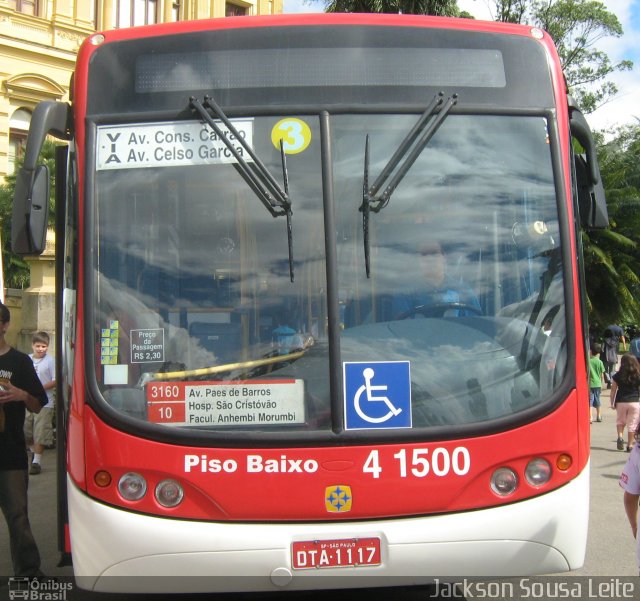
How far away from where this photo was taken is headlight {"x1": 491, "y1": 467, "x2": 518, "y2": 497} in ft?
13.6

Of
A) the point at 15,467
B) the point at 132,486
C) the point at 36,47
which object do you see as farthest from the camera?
the point at 36,47

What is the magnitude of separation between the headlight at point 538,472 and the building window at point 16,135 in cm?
2648

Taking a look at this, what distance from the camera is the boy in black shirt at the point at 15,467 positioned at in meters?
5.70

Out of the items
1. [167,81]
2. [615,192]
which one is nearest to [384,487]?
[167,81]

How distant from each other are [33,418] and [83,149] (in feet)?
23.5

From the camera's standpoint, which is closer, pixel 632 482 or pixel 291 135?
pixel 291 135

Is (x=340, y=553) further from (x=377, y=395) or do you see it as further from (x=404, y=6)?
(x=404, y=6)

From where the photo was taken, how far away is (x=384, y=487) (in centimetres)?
407

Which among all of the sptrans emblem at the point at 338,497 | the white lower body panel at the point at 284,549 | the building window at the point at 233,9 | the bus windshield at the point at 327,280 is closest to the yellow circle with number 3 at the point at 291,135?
the bus windshield at the point at 327,280

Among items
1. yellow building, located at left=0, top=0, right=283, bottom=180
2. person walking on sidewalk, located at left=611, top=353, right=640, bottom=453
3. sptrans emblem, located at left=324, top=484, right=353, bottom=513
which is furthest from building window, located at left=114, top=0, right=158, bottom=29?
sptrans emblem, located at left=324, top=484, right=353, bottom=513

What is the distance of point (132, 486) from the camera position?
411 centimetres

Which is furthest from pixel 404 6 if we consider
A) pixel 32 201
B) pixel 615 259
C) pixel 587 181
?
pixel 32 201

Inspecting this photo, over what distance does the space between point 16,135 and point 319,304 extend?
1047 inches

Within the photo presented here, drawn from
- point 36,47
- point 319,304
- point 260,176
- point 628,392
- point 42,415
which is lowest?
point 42,415
